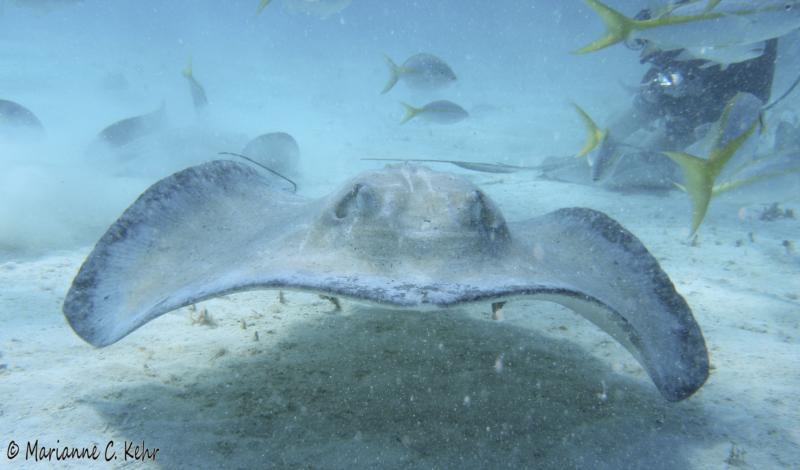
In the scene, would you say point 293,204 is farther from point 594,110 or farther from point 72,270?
point 594,110

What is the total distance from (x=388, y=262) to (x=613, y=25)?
4.64m

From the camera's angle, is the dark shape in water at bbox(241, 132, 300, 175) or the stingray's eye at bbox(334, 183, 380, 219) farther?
the dark shape in water at bbox(241, 132, 300, 175)

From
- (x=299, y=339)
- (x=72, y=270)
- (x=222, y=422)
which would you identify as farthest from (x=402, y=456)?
(x=72, y=270)

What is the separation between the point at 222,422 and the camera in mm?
2363

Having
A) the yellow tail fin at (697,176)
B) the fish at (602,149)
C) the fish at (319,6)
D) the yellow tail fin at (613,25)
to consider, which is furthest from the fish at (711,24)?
the fish at (319,6)

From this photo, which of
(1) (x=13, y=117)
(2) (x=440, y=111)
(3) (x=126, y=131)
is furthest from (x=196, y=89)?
(2) (x=440, y=111)

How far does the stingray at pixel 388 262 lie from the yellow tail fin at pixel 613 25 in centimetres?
274

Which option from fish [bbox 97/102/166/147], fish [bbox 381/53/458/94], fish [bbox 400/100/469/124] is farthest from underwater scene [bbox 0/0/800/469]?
fish [bbox 381/53/458/94]

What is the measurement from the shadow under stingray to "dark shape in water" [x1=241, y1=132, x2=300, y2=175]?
6.96 m

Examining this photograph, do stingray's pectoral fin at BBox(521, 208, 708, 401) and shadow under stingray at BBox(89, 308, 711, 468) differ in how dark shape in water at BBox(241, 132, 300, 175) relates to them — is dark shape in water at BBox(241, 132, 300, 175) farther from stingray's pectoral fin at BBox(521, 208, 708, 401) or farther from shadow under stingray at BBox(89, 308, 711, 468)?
stingray's pectoral fin at BBox(521, 208, 708, 401)

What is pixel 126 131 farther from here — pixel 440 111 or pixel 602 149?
pixel 602 149

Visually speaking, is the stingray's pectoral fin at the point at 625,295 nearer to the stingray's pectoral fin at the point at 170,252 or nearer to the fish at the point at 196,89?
the stingray's pectoral fin at the point at 170,252

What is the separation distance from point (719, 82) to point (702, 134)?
2.30m

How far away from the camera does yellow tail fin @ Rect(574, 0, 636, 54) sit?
475cm
